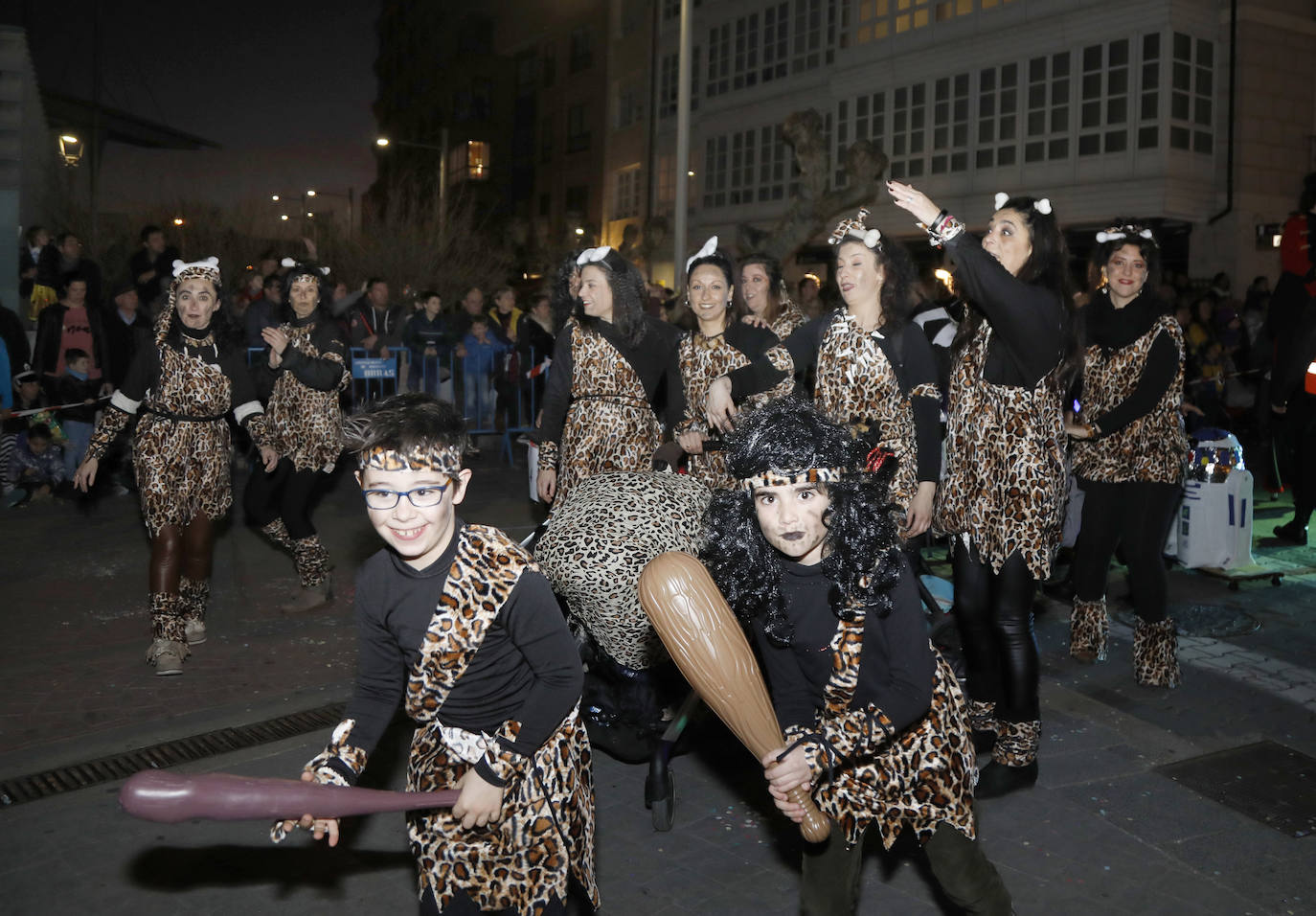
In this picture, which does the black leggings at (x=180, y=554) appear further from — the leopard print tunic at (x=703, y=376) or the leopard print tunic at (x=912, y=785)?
the leopard print tunic at (x=912, y=785)

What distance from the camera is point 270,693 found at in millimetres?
5719

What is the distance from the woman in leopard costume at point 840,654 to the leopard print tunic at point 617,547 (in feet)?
3.70

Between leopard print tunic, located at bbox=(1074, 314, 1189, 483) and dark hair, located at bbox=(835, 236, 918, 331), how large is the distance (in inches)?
49.4

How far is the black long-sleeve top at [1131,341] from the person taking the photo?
5520mm

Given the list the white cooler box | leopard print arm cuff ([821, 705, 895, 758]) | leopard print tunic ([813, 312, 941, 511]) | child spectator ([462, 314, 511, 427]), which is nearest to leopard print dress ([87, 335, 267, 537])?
leopard print tunic ([813, 312, 941, 511])

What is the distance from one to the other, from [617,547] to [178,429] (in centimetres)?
292

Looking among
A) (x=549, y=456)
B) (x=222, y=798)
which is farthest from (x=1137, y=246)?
(x=222, y=798)

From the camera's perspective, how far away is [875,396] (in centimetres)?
487

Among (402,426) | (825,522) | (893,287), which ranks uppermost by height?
(893,287)

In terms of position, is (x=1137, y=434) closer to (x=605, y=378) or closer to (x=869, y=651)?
(x=605, y=378)

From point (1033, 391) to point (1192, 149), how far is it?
20.9 m

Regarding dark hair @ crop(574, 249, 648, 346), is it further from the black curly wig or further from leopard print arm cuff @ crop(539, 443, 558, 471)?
the black curly wig

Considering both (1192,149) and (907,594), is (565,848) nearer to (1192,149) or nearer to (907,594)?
(907,594)

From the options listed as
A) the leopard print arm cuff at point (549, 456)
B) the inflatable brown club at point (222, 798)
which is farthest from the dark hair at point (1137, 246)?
the inflatable brown club at point (222, 798)
